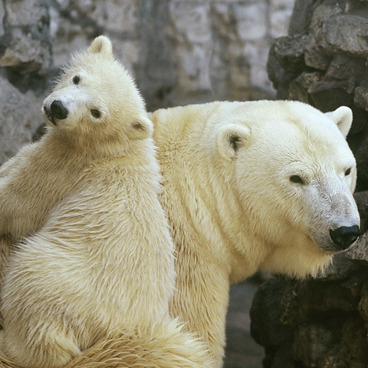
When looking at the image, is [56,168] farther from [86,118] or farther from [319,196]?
[319,196]

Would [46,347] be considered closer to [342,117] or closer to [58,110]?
[58,110]

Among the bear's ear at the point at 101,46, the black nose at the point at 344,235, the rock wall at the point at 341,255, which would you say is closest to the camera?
the black nose at the point at 344,235

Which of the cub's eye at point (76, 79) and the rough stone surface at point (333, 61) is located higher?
the cub's eye at point (76, 79)

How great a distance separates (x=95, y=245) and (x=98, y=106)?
530mm

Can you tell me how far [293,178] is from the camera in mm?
2256

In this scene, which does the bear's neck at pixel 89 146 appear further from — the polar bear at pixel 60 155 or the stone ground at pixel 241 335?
the stone ground at pixel 241 335

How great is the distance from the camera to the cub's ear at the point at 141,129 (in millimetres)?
2338

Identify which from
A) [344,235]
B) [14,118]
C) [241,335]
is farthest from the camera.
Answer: [241,335]

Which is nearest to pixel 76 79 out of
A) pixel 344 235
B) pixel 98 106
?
pixel 98 106

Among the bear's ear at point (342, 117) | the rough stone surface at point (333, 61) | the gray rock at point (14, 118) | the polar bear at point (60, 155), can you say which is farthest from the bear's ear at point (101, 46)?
the gray rock at point (14, 118)

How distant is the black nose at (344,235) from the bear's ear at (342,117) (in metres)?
0.61

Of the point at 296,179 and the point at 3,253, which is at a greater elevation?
the point at 296,179

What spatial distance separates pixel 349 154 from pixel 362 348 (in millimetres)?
1037

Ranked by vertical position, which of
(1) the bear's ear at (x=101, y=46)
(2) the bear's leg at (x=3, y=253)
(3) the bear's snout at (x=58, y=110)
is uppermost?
(1) the bear's ear at (x=101, y=46)
